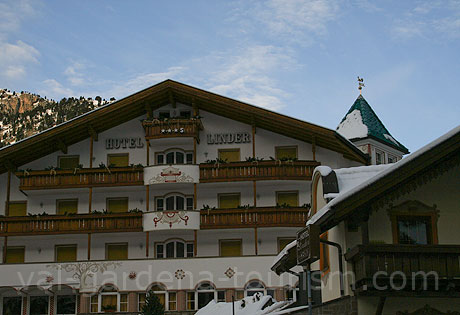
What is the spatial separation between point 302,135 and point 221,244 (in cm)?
707

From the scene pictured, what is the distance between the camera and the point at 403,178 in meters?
17.1

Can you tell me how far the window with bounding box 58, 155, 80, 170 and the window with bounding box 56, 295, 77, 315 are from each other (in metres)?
7.29

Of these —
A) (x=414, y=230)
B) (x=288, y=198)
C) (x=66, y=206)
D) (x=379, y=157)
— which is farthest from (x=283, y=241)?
(x=414, y=230)

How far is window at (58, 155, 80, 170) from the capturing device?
141ft

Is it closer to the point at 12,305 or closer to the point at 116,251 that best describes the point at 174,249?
the point at 116,251

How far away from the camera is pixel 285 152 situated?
138ft

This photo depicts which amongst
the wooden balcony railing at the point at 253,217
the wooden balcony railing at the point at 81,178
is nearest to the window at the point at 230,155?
the wooden balcony railing at the point at 253,217

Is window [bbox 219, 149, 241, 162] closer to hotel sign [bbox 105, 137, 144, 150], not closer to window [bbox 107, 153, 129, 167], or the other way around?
hotel sign [bbox 105, 137, 144, 150]

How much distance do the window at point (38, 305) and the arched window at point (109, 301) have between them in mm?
2794

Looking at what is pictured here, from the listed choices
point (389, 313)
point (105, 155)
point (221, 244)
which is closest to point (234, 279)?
point (221, 244)

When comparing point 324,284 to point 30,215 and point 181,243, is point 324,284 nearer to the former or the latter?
point 181,243

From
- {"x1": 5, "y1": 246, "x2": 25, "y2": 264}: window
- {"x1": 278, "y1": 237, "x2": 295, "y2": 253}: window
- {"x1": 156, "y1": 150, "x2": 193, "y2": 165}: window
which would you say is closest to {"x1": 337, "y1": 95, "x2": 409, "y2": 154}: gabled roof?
{"x1": 278, "y1": 237, "x2": 295, "y2": 253}: window

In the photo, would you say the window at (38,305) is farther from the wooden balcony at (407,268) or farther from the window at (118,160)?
the wooden balcony at (407,268)

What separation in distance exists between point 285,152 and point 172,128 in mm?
6112
